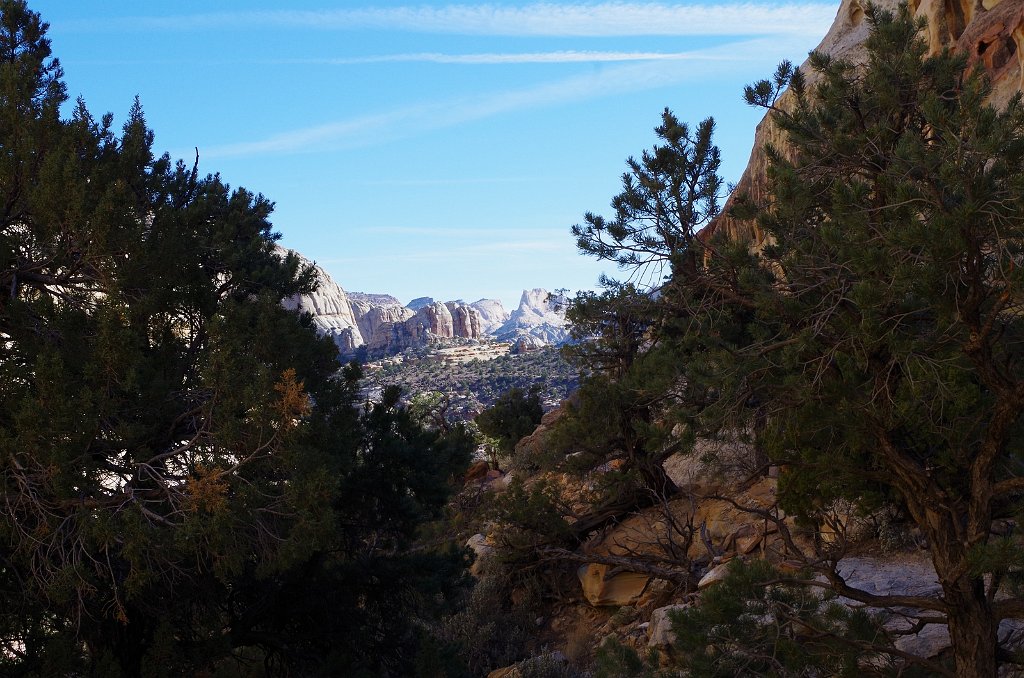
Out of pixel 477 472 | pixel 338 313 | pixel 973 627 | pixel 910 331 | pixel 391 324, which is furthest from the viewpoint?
pixel 338 313

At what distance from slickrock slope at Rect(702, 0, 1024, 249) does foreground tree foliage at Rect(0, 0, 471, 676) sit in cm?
588

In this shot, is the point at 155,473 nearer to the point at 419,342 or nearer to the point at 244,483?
the point at 244,483

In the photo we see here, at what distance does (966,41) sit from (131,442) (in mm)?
14369

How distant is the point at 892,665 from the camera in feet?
16.7

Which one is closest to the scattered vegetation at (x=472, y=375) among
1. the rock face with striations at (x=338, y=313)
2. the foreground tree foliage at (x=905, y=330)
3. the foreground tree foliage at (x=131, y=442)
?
the rock face with striations at (x=338, y=313)

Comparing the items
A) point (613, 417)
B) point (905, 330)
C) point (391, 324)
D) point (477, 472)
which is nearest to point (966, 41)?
point (613, 417)

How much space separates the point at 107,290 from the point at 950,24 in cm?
1593

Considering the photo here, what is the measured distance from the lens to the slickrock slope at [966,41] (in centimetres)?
1325

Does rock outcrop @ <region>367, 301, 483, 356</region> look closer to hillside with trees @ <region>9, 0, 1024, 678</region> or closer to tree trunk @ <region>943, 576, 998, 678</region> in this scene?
hillside with trees @ <region>9, 0, 1024, 678</region>

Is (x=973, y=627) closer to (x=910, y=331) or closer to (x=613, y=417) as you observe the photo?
(x=910, y=331)

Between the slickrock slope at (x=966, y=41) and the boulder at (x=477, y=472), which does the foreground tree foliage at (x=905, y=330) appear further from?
the boulder at (x=477, y=472)

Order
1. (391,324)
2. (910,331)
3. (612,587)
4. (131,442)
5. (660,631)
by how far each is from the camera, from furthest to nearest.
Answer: (391,324), (612,587), (660,631), (131,442), (910,331)

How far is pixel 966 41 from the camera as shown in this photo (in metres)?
14.2

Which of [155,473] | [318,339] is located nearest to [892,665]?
[155,473]
